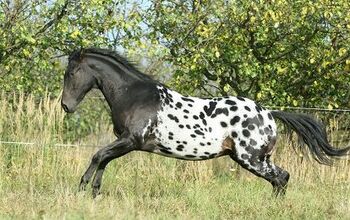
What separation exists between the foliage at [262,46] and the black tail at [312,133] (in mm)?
1725

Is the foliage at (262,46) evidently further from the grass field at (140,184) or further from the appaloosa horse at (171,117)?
the appaloosa horse at (171,117)

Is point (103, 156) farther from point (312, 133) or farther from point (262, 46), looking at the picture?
point (262, 46)

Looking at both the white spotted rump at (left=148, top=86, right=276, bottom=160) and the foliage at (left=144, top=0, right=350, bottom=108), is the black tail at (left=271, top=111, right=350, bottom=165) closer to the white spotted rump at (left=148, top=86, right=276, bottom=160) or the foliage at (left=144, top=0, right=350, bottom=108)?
the white spotted rump at (left=148, top=86, right=276, bottom=160)

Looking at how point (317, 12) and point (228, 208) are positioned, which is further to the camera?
point (317, 12)

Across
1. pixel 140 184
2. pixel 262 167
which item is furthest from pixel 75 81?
pixel 262 167

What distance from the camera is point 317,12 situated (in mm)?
10820

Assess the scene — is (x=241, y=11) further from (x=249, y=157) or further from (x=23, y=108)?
(x=23, y=108)

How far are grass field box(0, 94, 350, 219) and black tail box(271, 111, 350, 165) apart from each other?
550mm

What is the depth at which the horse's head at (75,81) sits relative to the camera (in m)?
8.73

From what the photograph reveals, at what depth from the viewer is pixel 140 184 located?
9.73 meters

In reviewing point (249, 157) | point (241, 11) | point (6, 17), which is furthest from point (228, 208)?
point (6, 17)

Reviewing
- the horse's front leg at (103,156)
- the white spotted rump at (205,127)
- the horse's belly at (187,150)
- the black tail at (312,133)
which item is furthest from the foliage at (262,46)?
the horse's front leg at (103,156)

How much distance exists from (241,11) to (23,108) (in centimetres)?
379

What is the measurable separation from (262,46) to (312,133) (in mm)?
2544
